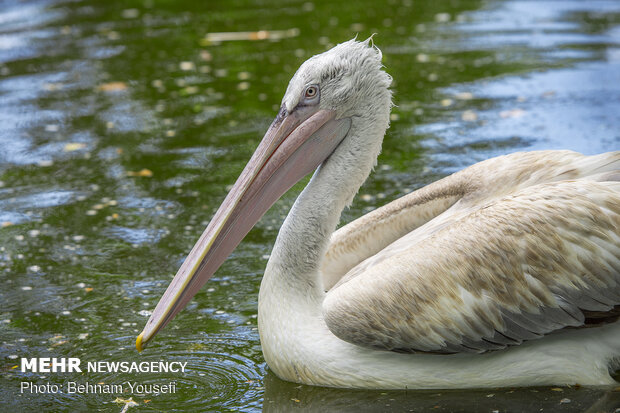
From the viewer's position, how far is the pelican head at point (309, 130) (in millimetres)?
4148

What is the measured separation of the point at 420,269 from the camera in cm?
384

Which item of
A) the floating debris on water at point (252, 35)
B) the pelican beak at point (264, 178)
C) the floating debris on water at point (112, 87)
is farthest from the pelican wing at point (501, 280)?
the floating debris on water at point (252, 35)

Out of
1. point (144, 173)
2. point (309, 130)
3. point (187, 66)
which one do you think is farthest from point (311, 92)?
point (187, 66)

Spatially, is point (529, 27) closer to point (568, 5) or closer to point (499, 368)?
point (568, 5)

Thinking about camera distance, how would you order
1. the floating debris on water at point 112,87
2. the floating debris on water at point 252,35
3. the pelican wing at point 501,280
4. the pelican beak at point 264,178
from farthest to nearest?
1. the floating debris on water at point 252,35
2. the floating debris on water at point 112,87
3. the pelican beak at point 264,178
4. the pelican wing at point 501,280

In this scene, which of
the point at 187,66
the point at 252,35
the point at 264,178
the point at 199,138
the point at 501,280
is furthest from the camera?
the point at 252,35

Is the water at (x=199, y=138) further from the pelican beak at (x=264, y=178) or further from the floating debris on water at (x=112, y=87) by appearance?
the pelican beak at (x=264, y=178)

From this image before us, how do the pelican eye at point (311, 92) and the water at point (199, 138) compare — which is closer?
the pelican eye at point (311, 92)

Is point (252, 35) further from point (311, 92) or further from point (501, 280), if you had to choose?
point (501, 280)

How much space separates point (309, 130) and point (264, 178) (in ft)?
1.00

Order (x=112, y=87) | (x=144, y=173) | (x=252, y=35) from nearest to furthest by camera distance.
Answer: (x=144, y=173), (x=112, y=87), (x=252, y=35)

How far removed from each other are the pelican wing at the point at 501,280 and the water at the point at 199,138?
0.34 meters

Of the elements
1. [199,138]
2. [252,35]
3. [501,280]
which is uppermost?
[252,35]

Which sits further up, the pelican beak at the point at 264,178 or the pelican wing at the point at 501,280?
the pelican beak at the point at 264,178
